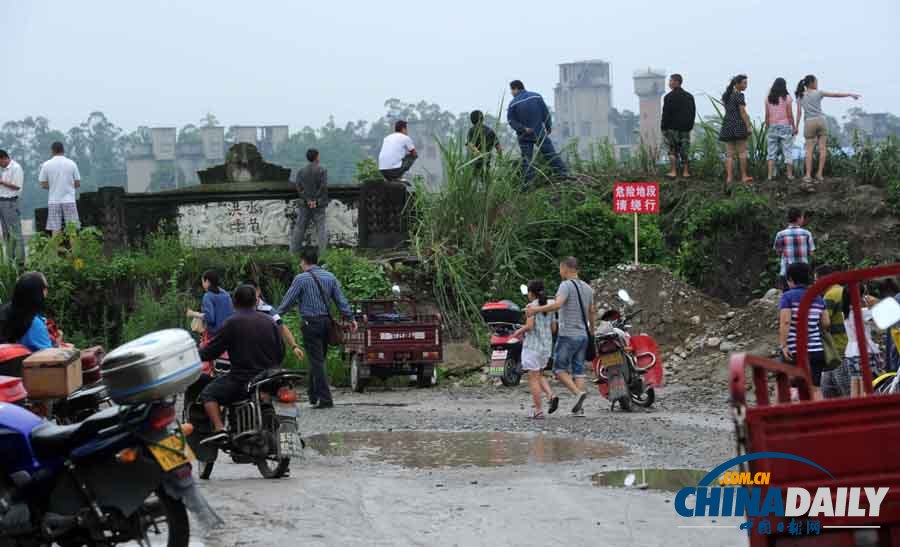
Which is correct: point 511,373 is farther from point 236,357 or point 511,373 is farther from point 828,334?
point 236,357

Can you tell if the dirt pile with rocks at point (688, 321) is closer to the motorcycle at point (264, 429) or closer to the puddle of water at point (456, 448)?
the puddle of water at point (456, 448)

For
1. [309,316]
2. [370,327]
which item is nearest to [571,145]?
[370,327]

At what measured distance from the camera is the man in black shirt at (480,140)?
25.1 m

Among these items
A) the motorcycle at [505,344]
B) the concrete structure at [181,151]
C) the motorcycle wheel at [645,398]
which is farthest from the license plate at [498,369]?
the concrete structure at [181,151]

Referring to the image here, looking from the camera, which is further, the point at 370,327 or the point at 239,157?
the point at 239,157

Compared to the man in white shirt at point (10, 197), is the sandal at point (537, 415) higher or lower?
lower

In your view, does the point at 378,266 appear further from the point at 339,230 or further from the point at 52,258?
the point at 52,258

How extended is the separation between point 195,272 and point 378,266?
316 cm

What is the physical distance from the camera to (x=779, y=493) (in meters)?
6.51

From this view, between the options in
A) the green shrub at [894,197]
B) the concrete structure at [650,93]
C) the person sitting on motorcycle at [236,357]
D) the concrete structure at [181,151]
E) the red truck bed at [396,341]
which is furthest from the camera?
the concrete structure at [181,151]

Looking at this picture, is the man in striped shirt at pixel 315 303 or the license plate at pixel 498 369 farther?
the license plate at pixel 498 369

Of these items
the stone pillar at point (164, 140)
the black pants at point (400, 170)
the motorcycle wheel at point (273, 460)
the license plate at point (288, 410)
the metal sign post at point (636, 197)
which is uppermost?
the stone pillar at point (164, 140)

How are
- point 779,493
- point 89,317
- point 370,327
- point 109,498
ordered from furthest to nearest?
point 89,317
point 370,327
point 109,498
point 779,493

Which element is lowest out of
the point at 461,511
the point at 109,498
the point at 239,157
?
the point at 461,511
